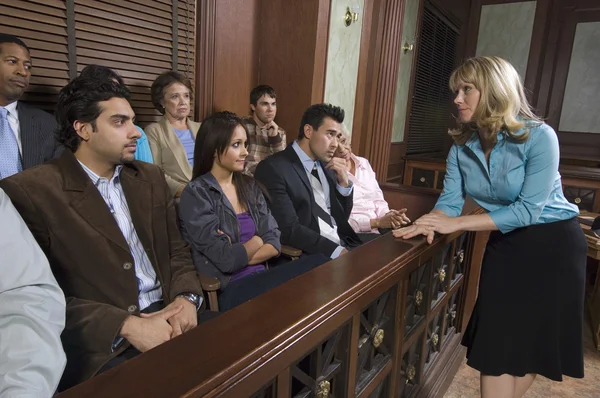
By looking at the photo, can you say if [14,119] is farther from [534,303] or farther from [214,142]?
[534,303]

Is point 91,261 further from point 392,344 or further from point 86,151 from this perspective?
point 392,344

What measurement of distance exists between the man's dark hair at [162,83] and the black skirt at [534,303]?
2.02 m

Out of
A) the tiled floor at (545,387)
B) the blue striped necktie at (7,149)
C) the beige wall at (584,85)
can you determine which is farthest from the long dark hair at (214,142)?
the beige wall at (584,85)

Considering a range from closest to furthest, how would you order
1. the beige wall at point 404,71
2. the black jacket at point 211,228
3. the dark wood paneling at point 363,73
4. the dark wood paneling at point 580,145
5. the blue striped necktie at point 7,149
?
the black jacket at point 211,228 < the blue striped necktie at point 7,149 < the dark wood paneling at point 363,73 < the beige wall at point 404,71 < the dark wood paneling at point 580,145

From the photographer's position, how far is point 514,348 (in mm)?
1740

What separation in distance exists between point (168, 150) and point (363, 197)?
132 centimetres

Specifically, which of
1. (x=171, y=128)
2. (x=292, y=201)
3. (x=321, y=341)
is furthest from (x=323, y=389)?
(x=171, y=128)

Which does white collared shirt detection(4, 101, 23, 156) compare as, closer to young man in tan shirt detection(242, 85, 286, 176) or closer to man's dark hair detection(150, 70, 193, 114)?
man's dark hair detection(150, 70, 193, 114)

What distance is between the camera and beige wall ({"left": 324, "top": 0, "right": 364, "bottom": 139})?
3.60 metres

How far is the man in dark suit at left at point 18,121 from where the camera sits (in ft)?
6.51

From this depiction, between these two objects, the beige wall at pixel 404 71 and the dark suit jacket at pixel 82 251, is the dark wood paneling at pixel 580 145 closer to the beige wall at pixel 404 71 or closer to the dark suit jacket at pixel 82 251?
the beige wall at pixel 404 71

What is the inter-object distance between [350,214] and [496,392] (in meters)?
1.35

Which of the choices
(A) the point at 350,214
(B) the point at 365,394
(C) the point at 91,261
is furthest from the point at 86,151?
(A) the point at 350,214

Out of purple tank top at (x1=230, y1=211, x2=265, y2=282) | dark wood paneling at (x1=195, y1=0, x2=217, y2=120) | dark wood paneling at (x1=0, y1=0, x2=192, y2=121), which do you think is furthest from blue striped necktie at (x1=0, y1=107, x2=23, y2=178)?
dark wood paneling at (x1=195, y1=0, x2=217, y2=120)
